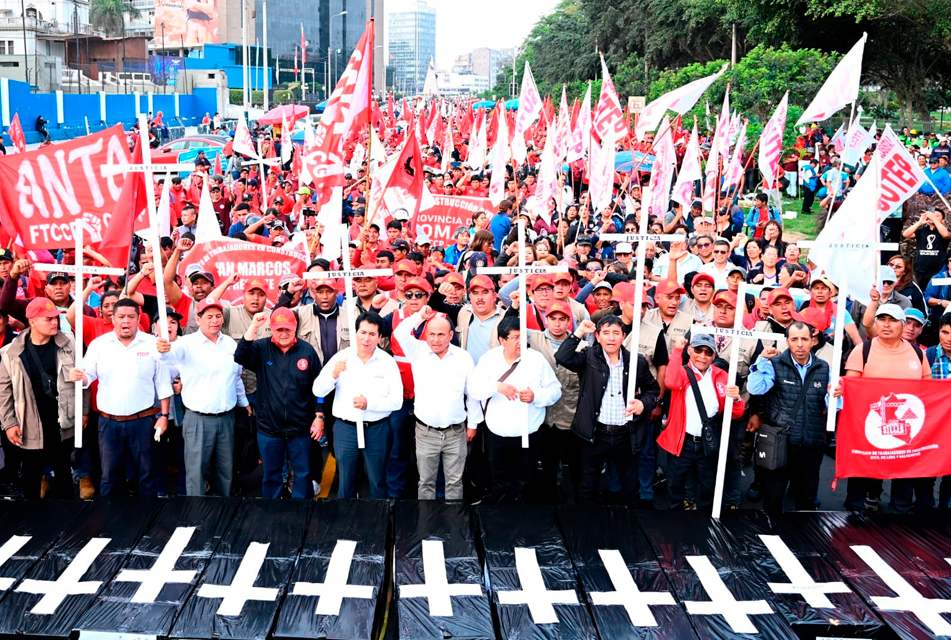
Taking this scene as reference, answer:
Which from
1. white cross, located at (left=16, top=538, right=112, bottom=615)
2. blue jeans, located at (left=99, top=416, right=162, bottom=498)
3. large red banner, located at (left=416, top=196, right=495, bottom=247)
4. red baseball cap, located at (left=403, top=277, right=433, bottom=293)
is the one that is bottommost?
white cross, located at (left=16, top=538, right=112, bottom=615)

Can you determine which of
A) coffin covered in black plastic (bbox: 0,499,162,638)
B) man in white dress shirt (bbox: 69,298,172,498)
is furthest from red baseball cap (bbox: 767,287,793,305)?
coffin covered in black plastic (bbox: 0,499,162,638)

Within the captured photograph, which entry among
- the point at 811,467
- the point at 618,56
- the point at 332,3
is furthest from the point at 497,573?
the point at 332,3

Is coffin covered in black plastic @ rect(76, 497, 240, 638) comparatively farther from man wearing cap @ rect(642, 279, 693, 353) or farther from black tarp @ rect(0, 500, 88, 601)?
man wearing cap @ rect(642, 279, 693, 353)

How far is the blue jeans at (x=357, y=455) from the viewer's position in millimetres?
6566

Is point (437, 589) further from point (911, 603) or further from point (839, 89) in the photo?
point (839, 89)

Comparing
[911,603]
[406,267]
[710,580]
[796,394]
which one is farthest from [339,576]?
[796,394]

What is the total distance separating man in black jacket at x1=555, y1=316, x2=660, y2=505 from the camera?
6426 mm

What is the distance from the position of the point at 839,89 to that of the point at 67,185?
839 centimetres

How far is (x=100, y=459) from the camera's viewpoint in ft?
22.5

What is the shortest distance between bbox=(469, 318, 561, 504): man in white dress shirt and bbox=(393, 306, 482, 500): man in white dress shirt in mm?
121

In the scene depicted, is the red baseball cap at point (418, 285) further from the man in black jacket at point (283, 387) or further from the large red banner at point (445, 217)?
the large red banner at point (445, 217)

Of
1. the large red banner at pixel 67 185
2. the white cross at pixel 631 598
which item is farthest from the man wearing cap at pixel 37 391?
the white cross at pixel 631 598

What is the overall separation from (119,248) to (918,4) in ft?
85.1

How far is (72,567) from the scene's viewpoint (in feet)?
16.9
